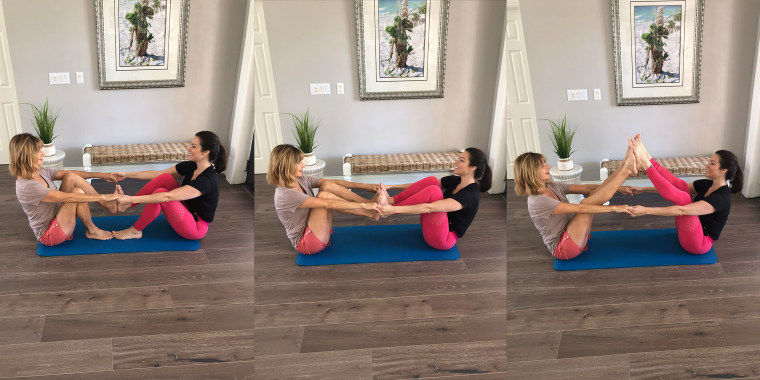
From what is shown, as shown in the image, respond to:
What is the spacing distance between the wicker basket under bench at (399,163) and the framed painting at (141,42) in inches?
83.0

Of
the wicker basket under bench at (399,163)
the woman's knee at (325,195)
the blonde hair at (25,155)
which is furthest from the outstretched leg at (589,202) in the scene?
Result: the blonde hair at (25,155)

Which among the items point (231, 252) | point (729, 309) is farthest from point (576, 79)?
Answer: point (231, 252)

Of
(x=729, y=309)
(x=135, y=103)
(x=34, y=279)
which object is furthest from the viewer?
(x=135, y=103)

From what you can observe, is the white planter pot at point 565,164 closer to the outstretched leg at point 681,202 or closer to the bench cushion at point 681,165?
the bench cushion at point 681,165

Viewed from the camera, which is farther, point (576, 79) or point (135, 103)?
point (135, 103)

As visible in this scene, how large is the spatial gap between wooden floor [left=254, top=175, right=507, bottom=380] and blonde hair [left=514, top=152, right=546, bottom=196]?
497mm

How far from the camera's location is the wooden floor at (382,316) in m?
3.03

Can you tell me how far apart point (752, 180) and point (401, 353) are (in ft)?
10.7

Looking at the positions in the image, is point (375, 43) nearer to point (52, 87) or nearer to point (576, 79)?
point (576, 79)

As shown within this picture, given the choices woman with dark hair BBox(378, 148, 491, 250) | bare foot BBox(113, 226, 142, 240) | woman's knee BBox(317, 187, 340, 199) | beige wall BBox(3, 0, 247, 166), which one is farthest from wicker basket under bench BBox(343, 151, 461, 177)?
beige wall BBox(3, 0, 247, 166)

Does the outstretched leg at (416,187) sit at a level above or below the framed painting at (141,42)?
below

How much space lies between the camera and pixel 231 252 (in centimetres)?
411

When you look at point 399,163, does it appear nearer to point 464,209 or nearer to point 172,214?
point 464,209

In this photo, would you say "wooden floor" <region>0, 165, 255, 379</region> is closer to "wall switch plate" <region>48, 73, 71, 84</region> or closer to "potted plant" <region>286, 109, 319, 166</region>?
"potted plant" <region>286, 109, 319, 166</region>
